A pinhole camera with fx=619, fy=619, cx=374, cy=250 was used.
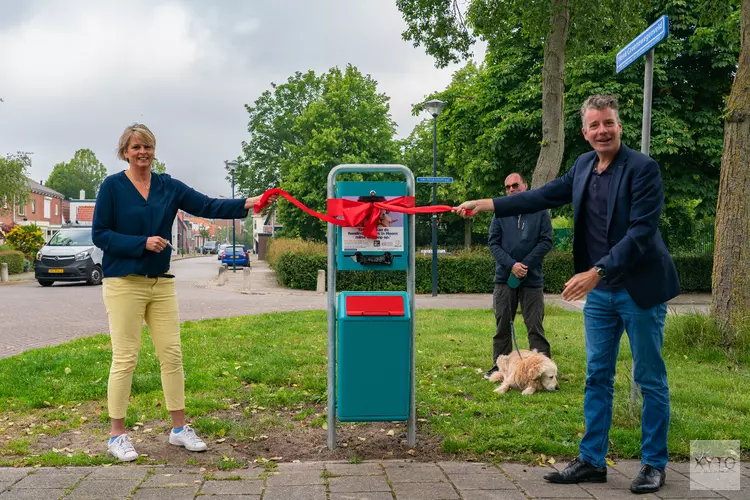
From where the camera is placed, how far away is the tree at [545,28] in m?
9.85

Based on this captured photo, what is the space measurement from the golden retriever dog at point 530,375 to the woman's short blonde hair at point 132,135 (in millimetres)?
3468

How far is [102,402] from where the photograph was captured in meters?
5.12

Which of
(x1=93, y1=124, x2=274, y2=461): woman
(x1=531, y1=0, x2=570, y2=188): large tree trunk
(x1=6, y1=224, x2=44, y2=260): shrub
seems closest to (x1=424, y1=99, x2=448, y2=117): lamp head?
(x1=531, y1=0, x2=570, y2=188): large tree trunk

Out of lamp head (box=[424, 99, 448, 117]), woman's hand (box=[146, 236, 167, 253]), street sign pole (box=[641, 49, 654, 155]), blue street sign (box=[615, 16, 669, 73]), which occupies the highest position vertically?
lamp head (box=[424, 99, 448, 117])

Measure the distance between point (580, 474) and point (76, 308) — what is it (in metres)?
12.3

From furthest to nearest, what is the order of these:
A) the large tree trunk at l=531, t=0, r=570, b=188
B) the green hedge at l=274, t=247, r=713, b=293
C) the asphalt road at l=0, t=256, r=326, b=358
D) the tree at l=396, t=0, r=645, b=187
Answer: the green hedge at l=274, t=247, r=713, b=293 → the large tree trunk at l=531, t=0, r=570, b=188 → the tree at l=396, t=0, r=645, b=187 → the asphalt road at l=0, t=256, r=326, b=358

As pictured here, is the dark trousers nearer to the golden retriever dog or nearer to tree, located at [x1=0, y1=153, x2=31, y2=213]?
the golden retriever dog

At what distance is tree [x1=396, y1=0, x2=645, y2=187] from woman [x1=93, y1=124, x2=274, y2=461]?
732 cm

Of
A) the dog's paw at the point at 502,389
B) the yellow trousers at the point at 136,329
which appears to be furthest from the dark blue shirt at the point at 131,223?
the dog's paw at the point at 502,389

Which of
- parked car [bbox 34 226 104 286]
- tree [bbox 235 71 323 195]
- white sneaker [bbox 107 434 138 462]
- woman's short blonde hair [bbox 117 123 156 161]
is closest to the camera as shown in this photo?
white sneaker [bbox 107 434 138 462]

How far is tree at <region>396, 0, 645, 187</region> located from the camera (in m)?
9.85

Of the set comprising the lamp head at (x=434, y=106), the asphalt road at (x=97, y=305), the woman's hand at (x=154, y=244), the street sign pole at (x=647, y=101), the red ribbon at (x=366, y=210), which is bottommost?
the asphalt road at (x=97, y=305)

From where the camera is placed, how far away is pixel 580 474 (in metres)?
3.40

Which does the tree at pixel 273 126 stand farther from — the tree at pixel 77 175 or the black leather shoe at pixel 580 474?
the tree at pixel 77 175
